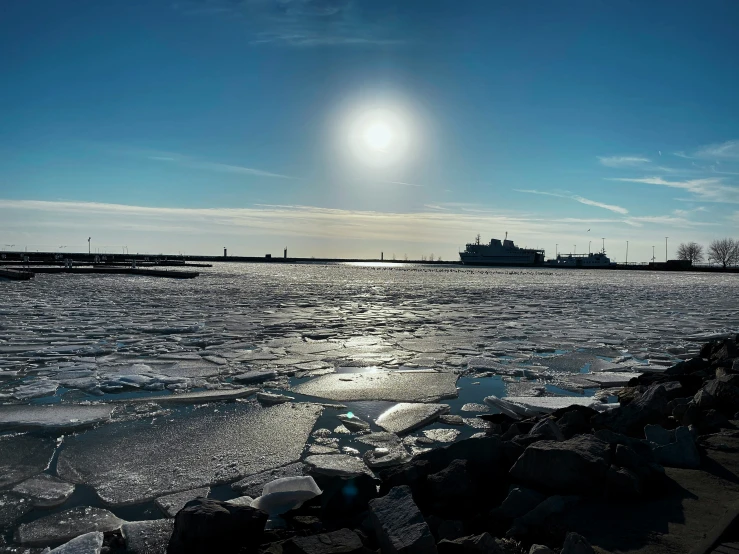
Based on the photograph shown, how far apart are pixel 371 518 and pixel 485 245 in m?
108

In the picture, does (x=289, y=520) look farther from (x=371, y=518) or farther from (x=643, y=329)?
(x=643, y=329)

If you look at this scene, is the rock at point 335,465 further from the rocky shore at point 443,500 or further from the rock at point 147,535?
the rock at point 147,535

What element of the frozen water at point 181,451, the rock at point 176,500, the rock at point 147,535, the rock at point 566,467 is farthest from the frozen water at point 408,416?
the rock at point 147,535

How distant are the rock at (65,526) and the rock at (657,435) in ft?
9.51

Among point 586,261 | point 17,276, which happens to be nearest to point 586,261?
point 586,261

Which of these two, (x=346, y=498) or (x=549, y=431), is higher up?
(x=549, y=431)

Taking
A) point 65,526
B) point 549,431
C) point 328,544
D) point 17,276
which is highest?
point 17,276

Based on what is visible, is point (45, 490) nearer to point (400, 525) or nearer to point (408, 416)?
point (400, 525)

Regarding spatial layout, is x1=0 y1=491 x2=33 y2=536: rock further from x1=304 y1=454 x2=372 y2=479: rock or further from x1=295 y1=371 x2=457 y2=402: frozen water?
x1=295 y1=371 x2=457 y2=402: frozen water

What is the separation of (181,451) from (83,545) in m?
1.09

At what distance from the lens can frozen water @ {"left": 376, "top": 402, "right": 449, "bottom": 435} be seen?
153 inches

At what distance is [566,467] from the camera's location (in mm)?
2465

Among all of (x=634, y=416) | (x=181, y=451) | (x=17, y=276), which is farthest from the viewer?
(x=17, y=276)

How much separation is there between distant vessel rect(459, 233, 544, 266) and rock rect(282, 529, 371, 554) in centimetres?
10557
